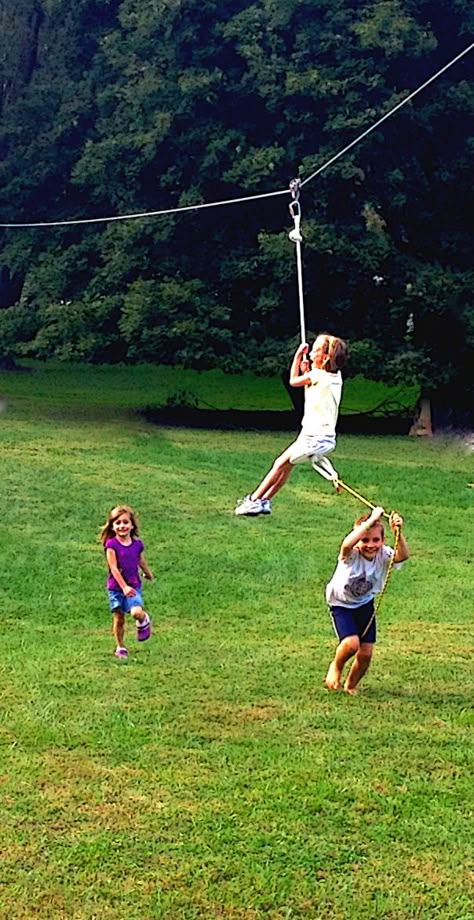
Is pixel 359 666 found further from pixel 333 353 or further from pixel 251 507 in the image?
pixel 333 353

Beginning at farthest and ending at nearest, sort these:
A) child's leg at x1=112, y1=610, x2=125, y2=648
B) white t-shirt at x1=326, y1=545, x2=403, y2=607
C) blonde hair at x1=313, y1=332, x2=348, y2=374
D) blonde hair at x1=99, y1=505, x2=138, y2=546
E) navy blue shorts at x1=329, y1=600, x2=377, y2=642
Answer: child's leg at x1=112, y1=610, x2=125, y2=648 → blonde hair at x1=99, y1=505, x2=138, y2=546 → navy blue shorts at x1=329, y1=600, x2=377, y2=642 → white t-shirt at x1=326, y1=545, x2=403, y2=607 → blonde hair at x1=313, y1=332, x2=348, y2=374

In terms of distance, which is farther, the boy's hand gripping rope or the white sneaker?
the boy's hand gripping rope

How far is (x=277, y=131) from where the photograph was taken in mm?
20328

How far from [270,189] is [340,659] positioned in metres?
13.4

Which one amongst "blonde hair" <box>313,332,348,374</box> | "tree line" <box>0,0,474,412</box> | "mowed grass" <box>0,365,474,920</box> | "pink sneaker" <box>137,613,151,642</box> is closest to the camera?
"mowed grass" <box>0,365,474,920</box>

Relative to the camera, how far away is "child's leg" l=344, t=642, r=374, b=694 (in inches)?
296

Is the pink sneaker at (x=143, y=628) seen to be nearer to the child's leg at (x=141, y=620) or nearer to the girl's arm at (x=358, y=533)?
the child's leg at (x=141, y=620)

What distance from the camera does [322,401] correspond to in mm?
6047

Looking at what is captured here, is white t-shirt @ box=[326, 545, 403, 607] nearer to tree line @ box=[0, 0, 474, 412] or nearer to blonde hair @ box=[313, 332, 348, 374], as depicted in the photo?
blonde hair @ box=[313, 332, 348, 374]

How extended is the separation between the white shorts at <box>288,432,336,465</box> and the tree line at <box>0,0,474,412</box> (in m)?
13.1

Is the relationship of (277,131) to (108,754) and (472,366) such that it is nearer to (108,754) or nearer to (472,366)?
(472,366)

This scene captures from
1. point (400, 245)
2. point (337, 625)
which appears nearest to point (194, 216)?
point (400, 245)

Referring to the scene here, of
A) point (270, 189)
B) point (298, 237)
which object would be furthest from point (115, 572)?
point (270, 189)

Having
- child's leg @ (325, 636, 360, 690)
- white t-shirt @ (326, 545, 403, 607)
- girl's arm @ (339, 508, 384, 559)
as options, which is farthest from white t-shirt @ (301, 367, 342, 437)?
child's leg @ (325, 636, 360, 690)
